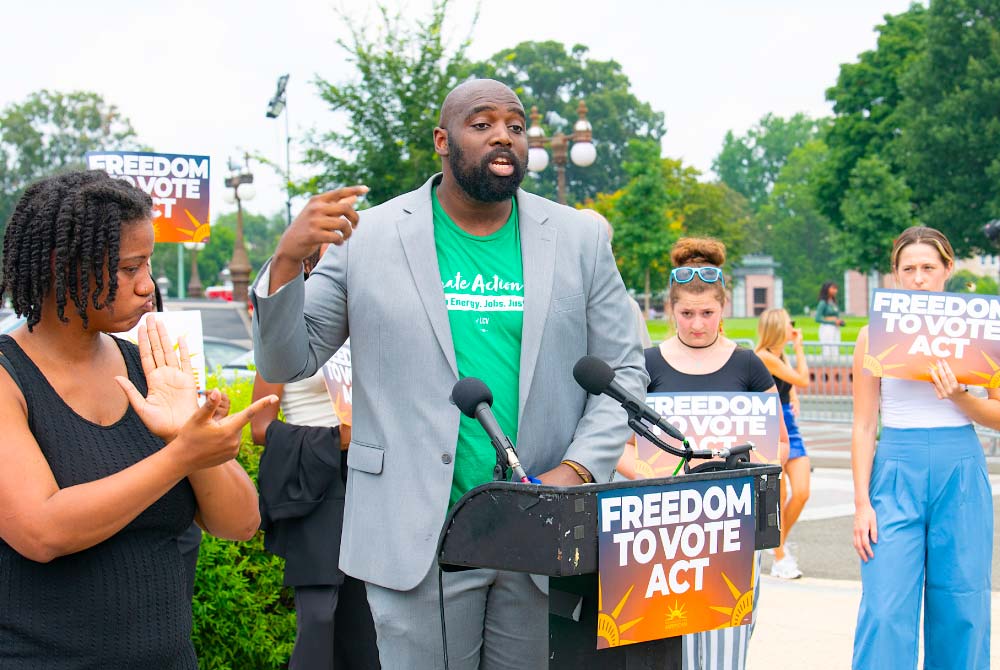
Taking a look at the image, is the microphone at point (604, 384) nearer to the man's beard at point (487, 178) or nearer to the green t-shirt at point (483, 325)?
the green t-shirt at point (483, 325)

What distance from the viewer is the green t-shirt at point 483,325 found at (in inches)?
126

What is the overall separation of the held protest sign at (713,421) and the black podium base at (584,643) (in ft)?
6.32

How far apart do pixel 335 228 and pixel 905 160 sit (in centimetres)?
4146

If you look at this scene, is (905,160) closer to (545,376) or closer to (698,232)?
(698,232)

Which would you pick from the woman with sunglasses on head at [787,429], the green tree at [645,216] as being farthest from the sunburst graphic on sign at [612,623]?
the green tree at [645,216]

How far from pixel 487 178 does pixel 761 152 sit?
144 meters

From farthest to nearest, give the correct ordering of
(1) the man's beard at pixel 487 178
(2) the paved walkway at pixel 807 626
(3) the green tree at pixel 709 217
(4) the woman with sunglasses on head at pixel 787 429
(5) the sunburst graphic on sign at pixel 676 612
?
1. (3) the green tree at pixel 709 217
2. (4) the woman with sunglasses on head at pixel 787 429
3. (2) the paved walkway at pixel 807 626
4. (1) the man's beard at pixel 487 178
5. (5) the sunburst graphic on sign at pixel 676 612

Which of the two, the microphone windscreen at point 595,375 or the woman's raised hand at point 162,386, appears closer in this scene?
the woman's raised hand at point 162,386

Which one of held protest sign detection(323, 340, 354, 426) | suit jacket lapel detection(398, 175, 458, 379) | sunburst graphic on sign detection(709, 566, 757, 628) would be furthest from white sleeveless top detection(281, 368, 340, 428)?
sunburst graphic on sign detection(709, 566, 757, 628)

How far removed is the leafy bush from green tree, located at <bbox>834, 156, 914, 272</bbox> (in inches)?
1494

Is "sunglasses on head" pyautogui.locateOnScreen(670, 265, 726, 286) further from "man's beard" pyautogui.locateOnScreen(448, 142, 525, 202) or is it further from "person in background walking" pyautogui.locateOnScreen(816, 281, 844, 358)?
"person in background walking" pyautogui.locateOnScreen(816, 281, 844, 358)

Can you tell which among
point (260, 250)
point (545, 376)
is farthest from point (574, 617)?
point (260, 250)

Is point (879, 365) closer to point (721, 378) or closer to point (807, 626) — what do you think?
point (721, 378)

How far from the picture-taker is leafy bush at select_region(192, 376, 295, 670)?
15.9ft
